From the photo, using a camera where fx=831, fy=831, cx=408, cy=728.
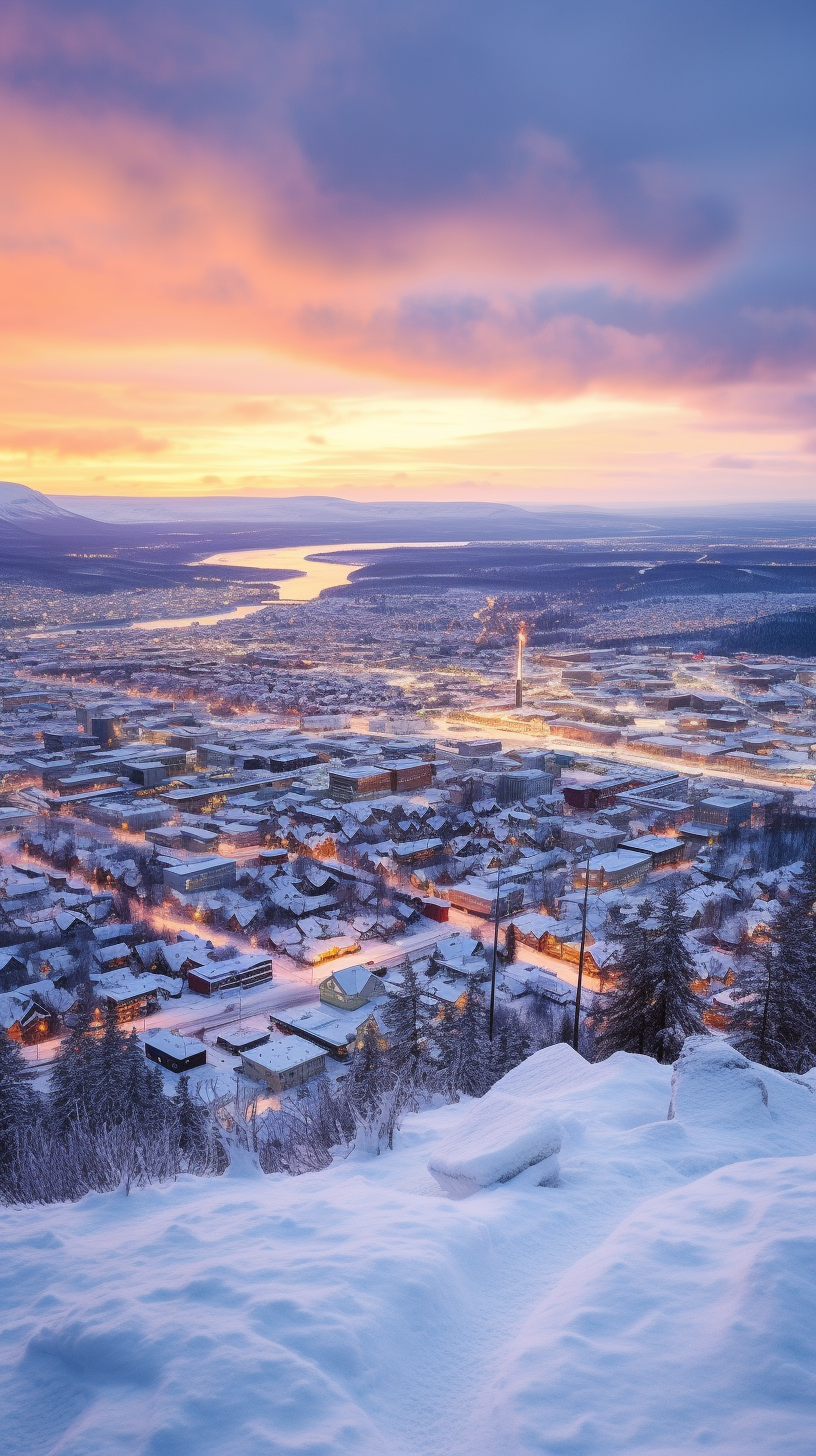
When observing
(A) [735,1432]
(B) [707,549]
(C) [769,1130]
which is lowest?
(C) [769,1130]

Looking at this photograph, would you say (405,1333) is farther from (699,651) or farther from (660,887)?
(699,651)

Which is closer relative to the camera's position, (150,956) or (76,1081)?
(76,1081)

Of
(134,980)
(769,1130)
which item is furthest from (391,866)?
(769,1130)

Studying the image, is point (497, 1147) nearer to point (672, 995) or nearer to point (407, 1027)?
point (672, 995)

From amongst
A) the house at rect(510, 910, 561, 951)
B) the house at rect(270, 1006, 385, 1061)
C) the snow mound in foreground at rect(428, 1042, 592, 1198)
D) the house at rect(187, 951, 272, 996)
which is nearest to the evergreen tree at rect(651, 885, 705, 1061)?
the snow mound in foreground at rect(428, 1042, 592, 1198)

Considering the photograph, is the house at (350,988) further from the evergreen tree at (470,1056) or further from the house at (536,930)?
the house at (536,930)

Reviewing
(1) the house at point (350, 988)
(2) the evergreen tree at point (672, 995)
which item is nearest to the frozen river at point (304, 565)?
(1) the house at point (350, 988)

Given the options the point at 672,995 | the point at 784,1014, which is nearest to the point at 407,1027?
the point at 672,995

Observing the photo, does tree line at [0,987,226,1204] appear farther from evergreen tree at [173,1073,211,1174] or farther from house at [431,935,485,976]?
house at [431,935,485,976]
